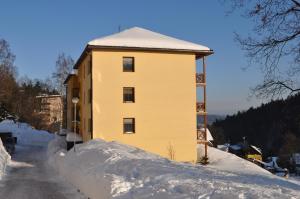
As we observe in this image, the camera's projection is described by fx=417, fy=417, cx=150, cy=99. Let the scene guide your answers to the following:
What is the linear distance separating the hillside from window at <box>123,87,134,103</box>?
202ft

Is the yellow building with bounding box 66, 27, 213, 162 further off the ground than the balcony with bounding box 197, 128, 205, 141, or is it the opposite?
the yellow building with bounding box 66, 27, 213, 162

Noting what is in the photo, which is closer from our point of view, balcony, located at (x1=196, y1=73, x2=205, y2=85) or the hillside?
balcony, located at (x1=196, y1=73, x2=205, y2=85)

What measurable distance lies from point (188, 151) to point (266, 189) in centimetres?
2250

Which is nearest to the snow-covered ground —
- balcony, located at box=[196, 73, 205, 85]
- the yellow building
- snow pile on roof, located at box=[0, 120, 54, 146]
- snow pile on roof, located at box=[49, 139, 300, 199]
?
Result: snow pile on roof, located at box=[49, 139, 300, 199]

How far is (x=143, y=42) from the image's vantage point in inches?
1184

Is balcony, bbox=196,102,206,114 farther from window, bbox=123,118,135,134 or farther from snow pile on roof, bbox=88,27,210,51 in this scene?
window, bbox=123,118,135,134

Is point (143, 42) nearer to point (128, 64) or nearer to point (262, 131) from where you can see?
point (128, 64)

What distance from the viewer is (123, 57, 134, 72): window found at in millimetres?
29656

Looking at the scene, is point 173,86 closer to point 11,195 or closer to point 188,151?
point 188,151

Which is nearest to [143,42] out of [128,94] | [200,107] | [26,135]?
[128,94]

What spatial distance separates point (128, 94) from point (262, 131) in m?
95.7

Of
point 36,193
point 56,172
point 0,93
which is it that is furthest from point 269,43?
point 0,93

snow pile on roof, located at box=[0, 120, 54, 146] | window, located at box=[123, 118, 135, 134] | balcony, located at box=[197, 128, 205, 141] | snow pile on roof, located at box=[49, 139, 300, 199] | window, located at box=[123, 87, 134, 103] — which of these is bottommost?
snow pile on roof, located at box=[0, 120, 54, 146]

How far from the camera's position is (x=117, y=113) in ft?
95.9
